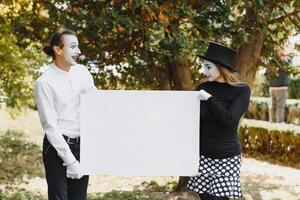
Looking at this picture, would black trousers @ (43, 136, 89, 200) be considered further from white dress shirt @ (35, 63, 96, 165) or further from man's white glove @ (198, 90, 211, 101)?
man's white glove @ (198, 90, 211, 101)

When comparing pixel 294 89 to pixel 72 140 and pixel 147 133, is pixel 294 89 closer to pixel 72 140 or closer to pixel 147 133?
pixel 147 133

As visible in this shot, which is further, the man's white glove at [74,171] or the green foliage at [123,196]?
the green foliage at [123,196]

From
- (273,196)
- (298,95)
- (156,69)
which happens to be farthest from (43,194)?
(298,95)

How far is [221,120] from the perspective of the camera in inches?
158

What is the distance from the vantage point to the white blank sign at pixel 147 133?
4.06 m

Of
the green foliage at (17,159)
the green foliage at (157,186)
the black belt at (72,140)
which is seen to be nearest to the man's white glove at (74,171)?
the black belt at (72,140)

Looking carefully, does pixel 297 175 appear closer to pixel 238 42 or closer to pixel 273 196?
pixel 273 196

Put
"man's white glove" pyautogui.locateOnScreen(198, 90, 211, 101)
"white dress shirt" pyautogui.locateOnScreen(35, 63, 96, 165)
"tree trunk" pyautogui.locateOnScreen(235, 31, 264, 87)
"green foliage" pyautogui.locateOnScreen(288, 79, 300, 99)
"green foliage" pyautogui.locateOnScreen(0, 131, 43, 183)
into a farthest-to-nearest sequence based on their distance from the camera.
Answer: "green foliage" pyautogui.locateOnScreen(288, 79, 300, 99), "green foliage" pyautogui.locateOnScreen(0, 131, 43, 183), "tree trunk" pyautogui.locateOnScreen(235, 31, 264, 87), "man's white glove" pyautogui.locateOnScreen(198, 90, 211, 101), "white dress shirt" pyautogui.locateOnScreen(35, 63, 96, 165)

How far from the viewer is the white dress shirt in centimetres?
369

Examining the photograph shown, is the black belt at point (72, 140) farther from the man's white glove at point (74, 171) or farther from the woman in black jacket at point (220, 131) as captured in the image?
the woman in black jacket at point (220, 131)

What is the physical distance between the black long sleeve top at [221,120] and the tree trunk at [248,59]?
145 inches

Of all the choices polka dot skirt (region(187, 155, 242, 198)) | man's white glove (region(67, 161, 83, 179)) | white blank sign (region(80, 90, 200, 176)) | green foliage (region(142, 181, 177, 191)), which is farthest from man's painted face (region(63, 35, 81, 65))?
green foliage (region(142, 181, 177, 191))

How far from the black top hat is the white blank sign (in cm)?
29

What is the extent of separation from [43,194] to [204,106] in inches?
212
